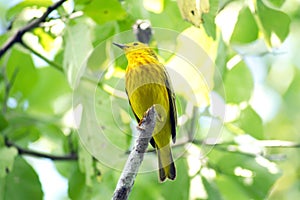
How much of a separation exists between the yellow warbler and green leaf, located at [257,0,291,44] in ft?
1.80

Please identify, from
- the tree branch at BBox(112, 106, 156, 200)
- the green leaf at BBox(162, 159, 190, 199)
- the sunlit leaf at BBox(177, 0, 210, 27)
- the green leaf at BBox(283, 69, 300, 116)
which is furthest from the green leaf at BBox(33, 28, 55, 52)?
the green leaf at BBox(283, 69, 300, 116)

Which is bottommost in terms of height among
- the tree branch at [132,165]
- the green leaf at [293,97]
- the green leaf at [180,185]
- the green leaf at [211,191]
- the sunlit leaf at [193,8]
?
the green leaf at [293,97]

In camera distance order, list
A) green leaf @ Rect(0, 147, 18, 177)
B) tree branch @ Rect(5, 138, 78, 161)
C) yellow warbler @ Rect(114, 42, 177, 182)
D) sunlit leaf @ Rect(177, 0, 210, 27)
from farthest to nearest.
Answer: tree branch @ Rect(5, 138, 78, 161) → green leaf @ Rect(0, 147, 18, 177) → yellow warbler @ Rect(114, 42, 177, 182) → sunlit leaf @ Rect(177, 0, 210, 27)

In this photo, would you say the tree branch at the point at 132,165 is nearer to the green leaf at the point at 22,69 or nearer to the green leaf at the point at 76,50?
the green leaf at the point at 76,50

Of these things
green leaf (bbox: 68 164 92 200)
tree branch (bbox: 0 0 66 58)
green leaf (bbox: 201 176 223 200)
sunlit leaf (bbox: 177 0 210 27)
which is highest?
sunlit leaf (bbox: 177 0 210 27)

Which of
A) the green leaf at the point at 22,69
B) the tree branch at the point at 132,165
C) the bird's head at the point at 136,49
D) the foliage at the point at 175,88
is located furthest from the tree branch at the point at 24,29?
the tree branch at the point at 132,165

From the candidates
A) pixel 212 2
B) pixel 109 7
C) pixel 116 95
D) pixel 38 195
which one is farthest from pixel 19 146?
pixel 212 2

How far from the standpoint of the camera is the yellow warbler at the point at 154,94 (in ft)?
11.6

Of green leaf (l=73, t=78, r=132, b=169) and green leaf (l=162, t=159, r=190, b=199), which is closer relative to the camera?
green leaf (l=73, t=78, r=132, b=169)

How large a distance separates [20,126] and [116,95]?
3.06 ft

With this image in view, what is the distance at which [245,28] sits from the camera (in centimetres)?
404

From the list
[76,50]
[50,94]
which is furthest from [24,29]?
[50,94]

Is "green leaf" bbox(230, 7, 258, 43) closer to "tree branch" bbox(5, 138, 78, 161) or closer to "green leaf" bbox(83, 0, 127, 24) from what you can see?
"green leaf" bbox(83, 0, 127, 24)

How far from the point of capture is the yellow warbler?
3523 millimetres
